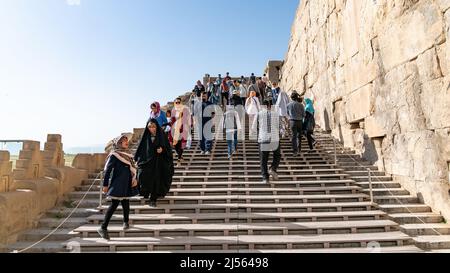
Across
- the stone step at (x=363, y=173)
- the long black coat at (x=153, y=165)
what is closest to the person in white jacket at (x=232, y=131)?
the long black coat at (x=153, y=165)

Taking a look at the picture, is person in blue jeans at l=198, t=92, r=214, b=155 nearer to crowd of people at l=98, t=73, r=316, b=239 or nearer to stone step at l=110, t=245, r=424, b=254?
crowd of people at l=98, t=73, r=316, b=239

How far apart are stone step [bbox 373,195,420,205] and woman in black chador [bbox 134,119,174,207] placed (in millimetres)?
4611

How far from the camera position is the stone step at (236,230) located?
16.4 feet

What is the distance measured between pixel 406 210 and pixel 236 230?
12.0 feet

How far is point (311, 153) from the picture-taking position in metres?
8.97

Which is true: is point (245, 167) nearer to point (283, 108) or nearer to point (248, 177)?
point (248, 177)

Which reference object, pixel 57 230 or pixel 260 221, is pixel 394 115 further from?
pixel 57 230

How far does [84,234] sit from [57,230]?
71 cm

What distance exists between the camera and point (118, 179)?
15.6ft

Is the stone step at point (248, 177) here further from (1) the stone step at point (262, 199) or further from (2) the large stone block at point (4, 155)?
(2) the large stone block at point (4, 155)

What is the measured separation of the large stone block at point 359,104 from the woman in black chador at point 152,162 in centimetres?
593

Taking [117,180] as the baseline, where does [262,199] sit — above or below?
below

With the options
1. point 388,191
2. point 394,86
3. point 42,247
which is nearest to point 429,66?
point 394,86

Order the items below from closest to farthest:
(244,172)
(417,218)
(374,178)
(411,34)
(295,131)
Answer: (417,218) → (411,34) → (374,178) → (244,172) → (295,131)
